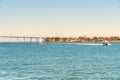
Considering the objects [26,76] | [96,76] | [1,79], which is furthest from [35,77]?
[96,76]

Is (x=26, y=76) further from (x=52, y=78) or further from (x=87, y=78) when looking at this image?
(x=87, y=78)

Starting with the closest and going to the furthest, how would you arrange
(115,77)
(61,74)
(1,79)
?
(1,79) → (115,77) → (61,74)

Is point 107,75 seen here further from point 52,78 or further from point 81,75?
point 52,78

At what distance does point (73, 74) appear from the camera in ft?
112

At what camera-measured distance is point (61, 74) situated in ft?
112

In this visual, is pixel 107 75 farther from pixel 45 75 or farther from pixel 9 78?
pixel 9 78

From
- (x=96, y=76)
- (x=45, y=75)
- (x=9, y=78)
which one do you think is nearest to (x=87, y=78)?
(x=96, y=76)

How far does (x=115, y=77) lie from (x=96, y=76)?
5.41 ft

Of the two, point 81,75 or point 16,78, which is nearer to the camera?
point 16,78

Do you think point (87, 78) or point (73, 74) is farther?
point (73, 74)

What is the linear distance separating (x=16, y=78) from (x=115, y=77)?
796 centimetres

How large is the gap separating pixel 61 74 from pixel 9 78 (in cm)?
532

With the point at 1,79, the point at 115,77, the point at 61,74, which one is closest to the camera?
the point at 1,79

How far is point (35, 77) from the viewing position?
104ft
